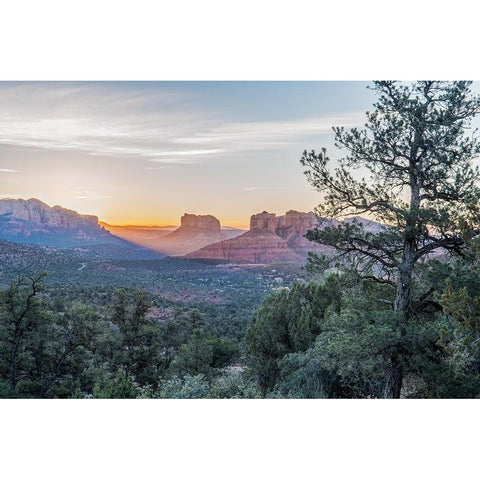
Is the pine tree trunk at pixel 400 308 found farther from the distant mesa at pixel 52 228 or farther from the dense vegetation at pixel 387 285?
the distant mesa at pixel 52 228

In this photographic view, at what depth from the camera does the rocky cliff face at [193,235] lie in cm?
896

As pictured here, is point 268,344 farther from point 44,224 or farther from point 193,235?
point 44,224

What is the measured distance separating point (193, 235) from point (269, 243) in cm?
152

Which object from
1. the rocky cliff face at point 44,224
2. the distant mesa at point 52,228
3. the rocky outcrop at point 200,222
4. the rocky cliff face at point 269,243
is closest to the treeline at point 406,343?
the rocky cliff face at point 269,243

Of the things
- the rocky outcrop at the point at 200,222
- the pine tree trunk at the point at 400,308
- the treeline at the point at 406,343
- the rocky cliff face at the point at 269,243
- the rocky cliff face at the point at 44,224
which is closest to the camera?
the treeline at the point at 406,343

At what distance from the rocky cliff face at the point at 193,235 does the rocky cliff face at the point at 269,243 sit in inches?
9.0

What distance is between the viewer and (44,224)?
927 cm

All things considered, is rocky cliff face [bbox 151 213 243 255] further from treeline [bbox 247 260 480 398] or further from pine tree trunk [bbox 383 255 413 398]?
pine tree trunk [bbox 383 255 413 398]

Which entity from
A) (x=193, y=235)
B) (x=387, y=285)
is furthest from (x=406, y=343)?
(x=193, y=235)

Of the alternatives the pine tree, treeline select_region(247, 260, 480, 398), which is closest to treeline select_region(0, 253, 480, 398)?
treeline select_region(247, 260, 480, 398)
